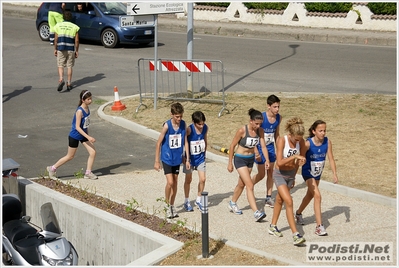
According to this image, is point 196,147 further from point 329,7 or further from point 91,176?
point 329,7

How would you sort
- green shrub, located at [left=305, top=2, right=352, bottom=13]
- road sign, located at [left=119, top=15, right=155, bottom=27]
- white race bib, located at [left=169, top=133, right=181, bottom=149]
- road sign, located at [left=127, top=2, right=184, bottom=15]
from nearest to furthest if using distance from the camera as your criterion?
1. white race bib, located at [left=169, top=133, right=181, bottom=149]
2. road sign, located at [left=127, top=2, right=184, bottom=15]
3. road sign, located at [left=119, top=15, right=155, bottom=27]
4. green shrub, located at [left=305, top=2, right=352, bottom=13]

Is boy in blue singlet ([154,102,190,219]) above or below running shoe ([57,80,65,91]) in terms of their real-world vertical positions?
above

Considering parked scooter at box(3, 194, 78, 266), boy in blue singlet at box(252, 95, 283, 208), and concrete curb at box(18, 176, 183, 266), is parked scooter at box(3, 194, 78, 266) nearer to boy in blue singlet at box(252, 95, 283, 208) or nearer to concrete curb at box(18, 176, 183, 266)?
concrete curb at box(18, 176, 183, 266)

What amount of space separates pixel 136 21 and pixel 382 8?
47.9 feet

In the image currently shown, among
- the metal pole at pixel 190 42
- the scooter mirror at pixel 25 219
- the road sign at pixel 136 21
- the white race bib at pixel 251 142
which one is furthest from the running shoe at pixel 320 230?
the road sign at pixel 136 21

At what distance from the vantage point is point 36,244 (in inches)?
337

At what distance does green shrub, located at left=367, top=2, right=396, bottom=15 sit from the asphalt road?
3.36 m

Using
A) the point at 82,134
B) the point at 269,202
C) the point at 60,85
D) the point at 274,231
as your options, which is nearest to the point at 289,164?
the point at 274,231

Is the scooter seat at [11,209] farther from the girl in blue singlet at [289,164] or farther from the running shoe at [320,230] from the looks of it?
the running shoe at [320,230]

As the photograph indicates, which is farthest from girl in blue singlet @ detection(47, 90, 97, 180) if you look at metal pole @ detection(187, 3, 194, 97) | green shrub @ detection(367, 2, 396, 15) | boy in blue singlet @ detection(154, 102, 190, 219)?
green shrub @ detection(367, 2, 396, 15)

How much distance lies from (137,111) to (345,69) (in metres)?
7.60

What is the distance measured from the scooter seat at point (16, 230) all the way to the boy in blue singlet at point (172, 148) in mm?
1930

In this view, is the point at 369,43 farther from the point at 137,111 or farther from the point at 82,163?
the point at 82,163

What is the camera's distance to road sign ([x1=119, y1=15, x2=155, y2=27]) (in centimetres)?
1557
